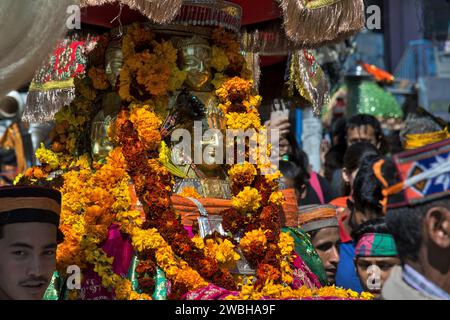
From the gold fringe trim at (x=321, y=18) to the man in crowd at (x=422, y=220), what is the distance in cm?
218

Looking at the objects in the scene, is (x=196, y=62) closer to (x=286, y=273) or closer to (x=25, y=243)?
(x=286, y=273)

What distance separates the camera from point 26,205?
3.69 m

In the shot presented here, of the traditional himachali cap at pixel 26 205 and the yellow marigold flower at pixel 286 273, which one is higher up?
the traditional himachali cap at pixel 26 205

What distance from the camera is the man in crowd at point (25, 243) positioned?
3561 mm

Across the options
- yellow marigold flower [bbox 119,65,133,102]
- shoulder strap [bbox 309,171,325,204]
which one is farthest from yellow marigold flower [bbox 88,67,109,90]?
shoulder strap [bbox 309,171,325,204]

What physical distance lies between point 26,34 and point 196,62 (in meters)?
1.33

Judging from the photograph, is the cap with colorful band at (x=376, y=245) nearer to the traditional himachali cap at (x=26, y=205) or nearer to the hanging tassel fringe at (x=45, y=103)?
the traditional himachali cap at (x=26, y=205)

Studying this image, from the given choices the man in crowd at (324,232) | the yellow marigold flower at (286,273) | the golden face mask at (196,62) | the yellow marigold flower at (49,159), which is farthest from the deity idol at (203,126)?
the man in crowd at (324,232)

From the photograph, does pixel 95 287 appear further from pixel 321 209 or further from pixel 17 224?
pixel 321 209

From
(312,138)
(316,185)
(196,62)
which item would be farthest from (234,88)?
(312,138)

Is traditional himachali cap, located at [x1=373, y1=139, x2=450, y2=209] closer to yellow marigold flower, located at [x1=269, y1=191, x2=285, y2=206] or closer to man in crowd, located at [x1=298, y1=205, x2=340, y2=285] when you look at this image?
yellow marigold flower, located at [x1=269, y1=191, x2=285, y2=206]

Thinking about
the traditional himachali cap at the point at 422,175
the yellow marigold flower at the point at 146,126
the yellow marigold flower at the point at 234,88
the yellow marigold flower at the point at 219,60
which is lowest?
the traditional himachali cap at the point at 422,175

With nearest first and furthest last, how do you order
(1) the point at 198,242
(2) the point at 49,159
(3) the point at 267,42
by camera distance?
(1) the point at 198,242, (2) the point at 49,159, (3) the point at 267,42

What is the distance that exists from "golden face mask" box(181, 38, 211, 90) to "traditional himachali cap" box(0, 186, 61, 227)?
1146 mm
